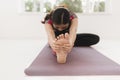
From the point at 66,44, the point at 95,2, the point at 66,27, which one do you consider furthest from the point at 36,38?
the point at 66,44

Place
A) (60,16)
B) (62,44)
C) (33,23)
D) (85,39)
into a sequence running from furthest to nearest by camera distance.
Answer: (33,23) → (85,39) → (60,16) → (62,44)

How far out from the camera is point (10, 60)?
181 centimetres

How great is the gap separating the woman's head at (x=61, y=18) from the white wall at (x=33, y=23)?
2.03 m

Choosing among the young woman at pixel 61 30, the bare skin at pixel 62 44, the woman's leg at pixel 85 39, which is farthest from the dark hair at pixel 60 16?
the woman's leg at pixel 85 39

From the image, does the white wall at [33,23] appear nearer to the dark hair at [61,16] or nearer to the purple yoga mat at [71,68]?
the dark hair at [61,16]

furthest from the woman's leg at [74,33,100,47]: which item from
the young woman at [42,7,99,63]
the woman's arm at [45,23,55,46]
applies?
the woman's arm at [45,23,55,46]

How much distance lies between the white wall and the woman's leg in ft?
4.15

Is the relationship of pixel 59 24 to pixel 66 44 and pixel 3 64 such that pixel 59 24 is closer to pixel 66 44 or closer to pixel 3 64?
pixel 66 44

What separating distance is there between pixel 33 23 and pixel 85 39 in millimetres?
1495

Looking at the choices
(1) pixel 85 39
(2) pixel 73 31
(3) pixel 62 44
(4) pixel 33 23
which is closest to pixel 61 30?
(2) pixel 73 31

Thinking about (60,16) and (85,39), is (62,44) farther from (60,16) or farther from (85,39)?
(85,39)

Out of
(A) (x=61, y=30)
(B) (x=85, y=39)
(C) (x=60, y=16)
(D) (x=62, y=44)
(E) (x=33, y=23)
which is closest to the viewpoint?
(D) (x=62, y=44)

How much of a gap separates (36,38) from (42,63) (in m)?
2.21

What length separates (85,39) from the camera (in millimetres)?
2342
